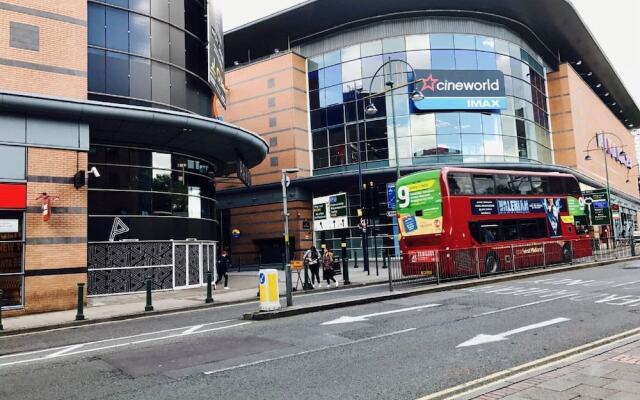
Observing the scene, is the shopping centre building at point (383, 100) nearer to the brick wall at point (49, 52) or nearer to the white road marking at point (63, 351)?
the brick wall at point (49, 52)

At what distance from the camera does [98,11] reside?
19.2 meters

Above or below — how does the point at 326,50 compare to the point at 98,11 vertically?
above

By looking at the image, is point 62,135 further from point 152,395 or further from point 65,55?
point 152,395

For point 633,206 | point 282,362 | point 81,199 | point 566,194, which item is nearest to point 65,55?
point 81,199

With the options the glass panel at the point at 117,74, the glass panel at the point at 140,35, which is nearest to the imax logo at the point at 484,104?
the glass panel at the point at 140,35

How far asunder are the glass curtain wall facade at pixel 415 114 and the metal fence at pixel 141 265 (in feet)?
61.3

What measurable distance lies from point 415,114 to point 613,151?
131 feet

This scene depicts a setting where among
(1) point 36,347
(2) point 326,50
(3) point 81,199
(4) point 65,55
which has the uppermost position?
(2) point 326,50

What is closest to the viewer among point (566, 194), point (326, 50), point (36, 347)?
point (36, 347)

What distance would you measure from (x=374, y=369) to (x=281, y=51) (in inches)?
1551

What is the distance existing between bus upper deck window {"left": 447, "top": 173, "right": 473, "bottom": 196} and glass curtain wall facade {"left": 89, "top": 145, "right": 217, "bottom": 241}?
11190 mm

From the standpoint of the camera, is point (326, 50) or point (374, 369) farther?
point (326, 50)

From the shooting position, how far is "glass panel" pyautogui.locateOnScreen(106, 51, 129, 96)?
62.7ft

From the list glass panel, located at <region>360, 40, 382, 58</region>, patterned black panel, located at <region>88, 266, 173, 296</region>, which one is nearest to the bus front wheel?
patterned black panel, located at <region>88, 266, 173, 296</region>
